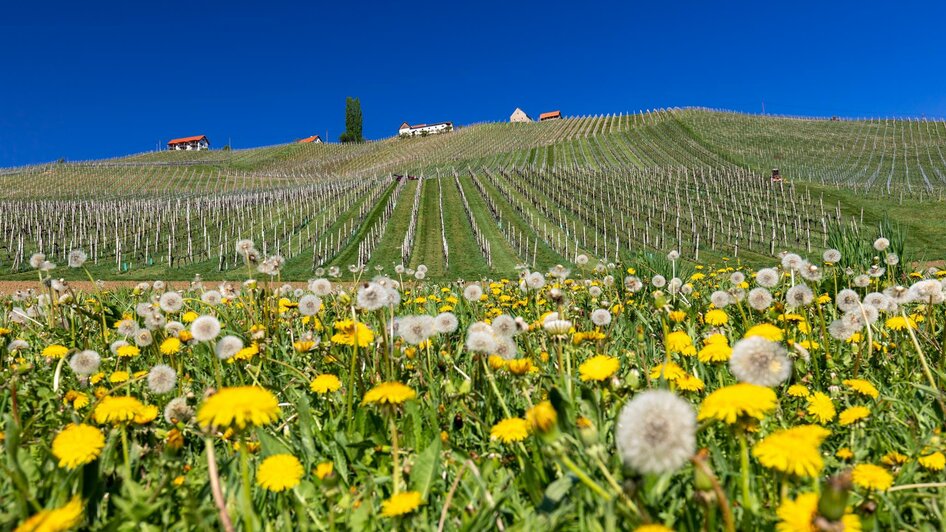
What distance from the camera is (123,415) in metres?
1.53

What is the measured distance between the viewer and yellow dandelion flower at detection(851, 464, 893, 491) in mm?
1244

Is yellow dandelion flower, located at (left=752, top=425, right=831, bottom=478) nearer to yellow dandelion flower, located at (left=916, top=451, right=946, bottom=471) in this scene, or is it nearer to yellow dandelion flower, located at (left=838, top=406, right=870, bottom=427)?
yellow dandelion flower, located at (left=916, top=451, right=946, bottom=471)

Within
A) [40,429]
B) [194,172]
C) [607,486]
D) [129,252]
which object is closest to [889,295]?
[607,486]

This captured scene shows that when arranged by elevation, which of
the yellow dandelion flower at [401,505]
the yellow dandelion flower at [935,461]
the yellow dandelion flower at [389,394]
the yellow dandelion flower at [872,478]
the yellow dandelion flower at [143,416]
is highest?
the yellow dandelion flower at [389,394]

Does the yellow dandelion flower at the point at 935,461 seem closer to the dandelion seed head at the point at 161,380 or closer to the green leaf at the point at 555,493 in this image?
the green leaf at the point at 555,493

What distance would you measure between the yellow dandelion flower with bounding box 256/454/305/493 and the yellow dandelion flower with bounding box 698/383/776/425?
109 centimetres

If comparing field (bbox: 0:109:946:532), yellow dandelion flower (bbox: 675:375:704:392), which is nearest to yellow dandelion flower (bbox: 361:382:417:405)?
field (bbox: 0:109:946:532)

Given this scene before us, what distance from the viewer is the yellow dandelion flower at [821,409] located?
5.96 feet

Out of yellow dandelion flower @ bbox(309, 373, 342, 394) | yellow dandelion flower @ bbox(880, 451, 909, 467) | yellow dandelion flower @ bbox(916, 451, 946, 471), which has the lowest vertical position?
yellow dandelion flower @ bbox(880, 451, 909, 467)

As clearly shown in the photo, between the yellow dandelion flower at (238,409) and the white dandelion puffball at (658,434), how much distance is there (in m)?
0.85

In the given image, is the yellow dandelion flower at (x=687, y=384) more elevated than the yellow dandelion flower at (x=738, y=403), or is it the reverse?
the yellow dandelion flower at (x=738, y=403)

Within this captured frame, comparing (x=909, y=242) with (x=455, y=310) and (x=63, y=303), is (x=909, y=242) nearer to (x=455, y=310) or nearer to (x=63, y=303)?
(x=455, y=310)

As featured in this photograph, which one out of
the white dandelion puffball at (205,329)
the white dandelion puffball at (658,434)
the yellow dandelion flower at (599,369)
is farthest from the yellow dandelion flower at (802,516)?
the white dandelion puffball at (205,329)

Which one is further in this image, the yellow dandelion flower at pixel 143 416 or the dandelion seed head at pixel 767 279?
the dandelion seed head at pixel 767 279
